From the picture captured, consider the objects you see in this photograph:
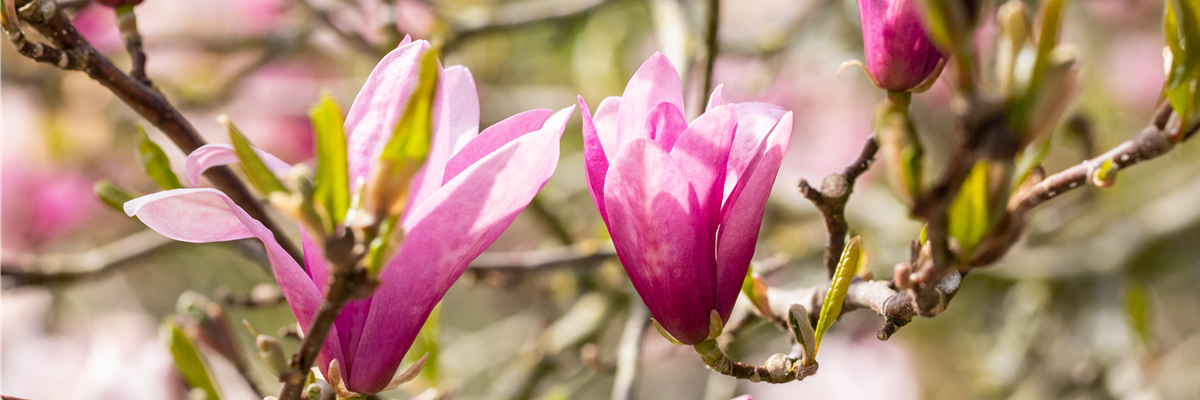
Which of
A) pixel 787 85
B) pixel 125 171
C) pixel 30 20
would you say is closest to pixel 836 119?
pixel 787 85

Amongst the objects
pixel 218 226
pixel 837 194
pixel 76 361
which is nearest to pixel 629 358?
pixel 837 194

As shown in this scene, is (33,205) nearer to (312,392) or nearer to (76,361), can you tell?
(76,361)

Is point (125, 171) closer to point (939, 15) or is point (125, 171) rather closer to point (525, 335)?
point (525, 335)

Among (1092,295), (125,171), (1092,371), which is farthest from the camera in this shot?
(125,171)

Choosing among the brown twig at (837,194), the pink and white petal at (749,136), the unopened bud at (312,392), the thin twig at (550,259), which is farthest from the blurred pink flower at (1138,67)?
the unopened bud at (312,392)

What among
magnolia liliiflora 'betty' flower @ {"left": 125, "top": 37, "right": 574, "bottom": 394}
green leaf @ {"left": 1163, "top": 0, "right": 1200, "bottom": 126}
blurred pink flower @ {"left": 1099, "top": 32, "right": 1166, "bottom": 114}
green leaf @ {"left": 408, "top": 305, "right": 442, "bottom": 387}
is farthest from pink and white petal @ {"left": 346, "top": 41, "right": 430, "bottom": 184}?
blurred pink flower @ {"left": 1099, "top": 32, "right": 1166, "bottom": 114}
